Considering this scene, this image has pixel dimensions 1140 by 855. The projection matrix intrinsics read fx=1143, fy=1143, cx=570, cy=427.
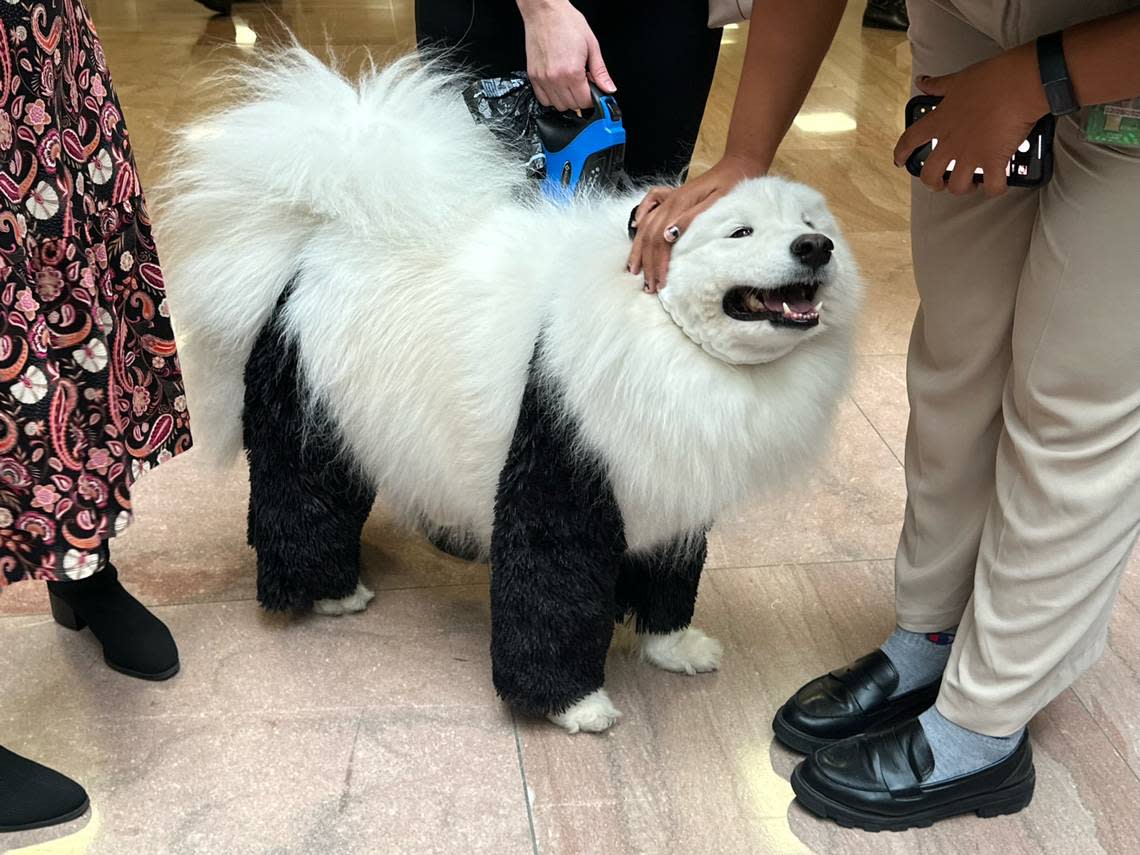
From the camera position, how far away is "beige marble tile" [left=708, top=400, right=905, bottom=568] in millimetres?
1812

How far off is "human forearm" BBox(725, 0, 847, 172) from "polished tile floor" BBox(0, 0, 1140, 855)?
1.06 ft

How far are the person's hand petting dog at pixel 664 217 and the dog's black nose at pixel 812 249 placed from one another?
0.11m

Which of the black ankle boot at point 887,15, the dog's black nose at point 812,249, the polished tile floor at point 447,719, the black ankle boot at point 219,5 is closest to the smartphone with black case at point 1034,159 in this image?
the dog's black nose at point 812,249

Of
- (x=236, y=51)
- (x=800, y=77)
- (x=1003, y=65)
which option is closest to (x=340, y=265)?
(x=800, y=77)

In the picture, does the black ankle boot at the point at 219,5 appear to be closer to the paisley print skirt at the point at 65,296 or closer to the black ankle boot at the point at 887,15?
the black ankle boot at the point at 887,15

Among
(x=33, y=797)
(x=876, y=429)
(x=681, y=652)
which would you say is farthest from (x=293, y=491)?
(x=876, y=429)

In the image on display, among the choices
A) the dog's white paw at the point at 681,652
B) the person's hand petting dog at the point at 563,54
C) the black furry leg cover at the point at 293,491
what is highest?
the person's hand petting dog at the point at 563,54

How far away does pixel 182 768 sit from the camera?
138cm

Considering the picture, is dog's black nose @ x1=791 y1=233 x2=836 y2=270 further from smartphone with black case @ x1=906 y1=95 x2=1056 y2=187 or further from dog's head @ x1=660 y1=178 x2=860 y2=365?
smartphone with black case @ x1=906 y1=95 x2=1056 y2=187

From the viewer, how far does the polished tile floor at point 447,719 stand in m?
1.32

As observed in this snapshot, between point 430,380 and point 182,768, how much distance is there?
0.56m

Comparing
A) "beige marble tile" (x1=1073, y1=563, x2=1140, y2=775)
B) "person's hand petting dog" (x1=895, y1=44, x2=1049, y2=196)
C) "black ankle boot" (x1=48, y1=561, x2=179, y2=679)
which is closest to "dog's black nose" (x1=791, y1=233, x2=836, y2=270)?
"person's hand petting dog" (x1=895, y1=44, x2=1049, y2=196)

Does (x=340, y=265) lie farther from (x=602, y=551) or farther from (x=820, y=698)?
(x=820, y=698)

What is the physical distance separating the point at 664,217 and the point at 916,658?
689 mm
